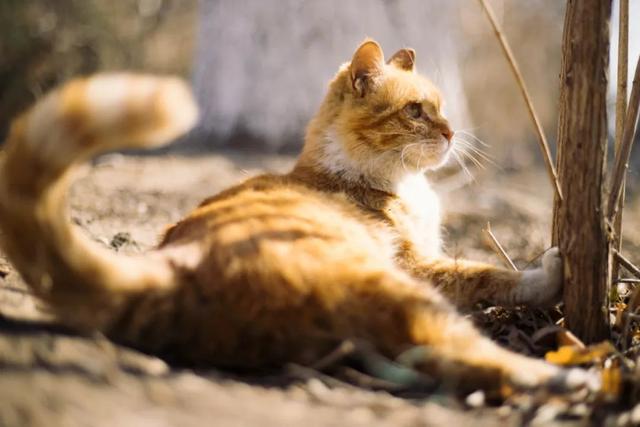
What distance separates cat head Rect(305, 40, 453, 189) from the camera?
308 cm

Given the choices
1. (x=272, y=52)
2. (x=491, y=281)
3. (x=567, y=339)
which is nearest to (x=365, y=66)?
(x=491, y=281)

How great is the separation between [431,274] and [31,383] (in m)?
1.53

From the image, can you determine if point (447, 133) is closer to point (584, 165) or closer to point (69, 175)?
point (584, 165)

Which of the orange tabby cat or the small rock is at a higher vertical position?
the orange tabby cat

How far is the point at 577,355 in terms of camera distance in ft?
6.63

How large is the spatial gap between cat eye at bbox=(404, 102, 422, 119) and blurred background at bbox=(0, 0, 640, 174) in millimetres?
988

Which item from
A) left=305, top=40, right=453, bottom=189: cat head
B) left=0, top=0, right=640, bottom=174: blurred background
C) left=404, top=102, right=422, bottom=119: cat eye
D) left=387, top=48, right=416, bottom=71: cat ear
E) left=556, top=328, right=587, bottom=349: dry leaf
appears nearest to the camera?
left=556, top=328, right=587, bottom=349: dry leaf

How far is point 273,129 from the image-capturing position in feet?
21.7

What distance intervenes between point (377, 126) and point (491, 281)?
3.13 ft

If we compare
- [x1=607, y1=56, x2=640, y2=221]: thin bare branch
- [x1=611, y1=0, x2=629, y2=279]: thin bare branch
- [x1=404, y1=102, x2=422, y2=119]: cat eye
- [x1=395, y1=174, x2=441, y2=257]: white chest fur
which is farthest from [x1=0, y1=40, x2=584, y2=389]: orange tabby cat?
[x1=404, y1=102, x2=422, y2=119]: cat eye

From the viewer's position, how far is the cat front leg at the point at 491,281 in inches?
91.8

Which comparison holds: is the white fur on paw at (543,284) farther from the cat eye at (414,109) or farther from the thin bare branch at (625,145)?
the cat eye at (414,109)

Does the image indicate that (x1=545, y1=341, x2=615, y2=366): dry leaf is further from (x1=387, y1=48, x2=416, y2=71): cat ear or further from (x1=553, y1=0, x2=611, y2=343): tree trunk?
(x1=387, y1=48, x2=416, y2=71): cat ear

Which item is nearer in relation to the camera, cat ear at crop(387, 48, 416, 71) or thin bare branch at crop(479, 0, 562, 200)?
thin bare branch at crop(479, 0, 562, 200)
